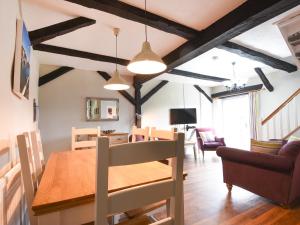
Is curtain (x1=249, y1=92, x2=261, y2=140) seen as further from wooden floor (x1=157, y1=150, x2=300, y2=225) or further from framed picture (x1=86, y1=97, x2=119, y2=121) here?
framed picture (x1=86, y1=97, x2=119, y2=121)

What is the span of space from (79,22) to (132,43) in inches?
38.5

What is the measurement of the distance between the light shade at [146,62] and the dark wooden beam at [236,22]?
108 cm

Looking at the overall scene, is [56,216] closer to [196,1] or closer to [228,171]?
[196,1]

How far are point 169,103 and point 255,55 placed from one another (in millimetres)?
2945

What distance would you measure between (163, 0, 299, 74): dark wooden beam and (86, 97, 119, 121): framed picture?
2.46 meters

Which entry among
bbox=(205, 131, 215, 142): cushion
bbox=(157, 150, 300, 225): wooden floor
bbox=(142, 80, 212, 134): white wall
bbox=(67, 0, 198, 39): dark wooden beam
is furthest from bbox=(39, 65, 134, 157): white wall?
bbox=(157, 150, 300, 225): wooden floor

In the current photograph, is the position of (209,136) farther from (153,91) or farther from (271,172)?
(271,172)

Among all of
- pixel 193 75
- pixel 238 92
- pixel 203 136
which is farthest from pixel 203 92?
pixel 203 136

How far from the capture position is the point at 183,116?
5.84 m

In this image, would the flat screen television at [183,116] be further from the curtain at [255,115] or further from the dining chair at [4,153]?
the dining chair at [4,153]

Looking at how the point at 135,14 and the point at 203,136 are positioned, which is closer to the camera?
the point at 135,14

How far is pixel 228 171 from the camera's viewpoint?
273cm

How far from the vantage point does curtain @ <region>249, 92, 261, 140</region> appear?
5.24 meters

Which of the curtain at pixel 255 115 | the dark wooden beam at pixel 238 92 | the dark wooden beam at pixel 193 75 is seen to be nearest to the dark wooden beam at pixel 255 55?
the dark wooden beam at pixel 238 92
